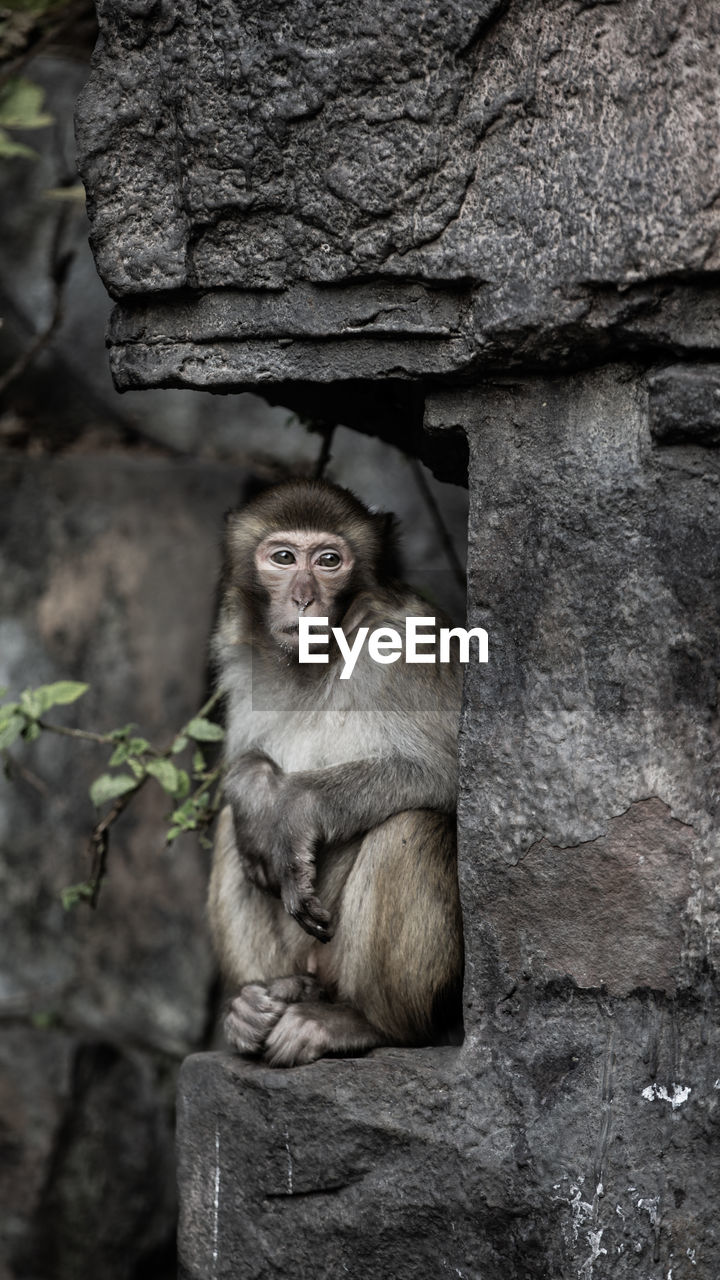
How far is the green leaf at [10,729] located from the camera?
4.04 metres

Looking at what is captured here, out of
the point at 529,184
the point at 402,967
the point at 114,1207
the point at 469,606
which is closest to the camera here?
the point at 529,184

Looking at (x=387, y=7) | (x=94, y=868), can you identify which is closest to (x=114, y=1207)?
(x=94, y=868)

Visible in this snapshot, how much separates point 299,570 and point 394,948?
1065 mm

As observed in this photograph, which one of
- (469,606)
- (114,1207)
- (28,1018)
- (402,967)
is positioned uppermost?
(469,606)

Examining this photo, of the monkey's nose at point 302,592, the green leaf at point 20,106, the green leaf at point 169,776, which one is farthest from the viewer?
the green leaf at point 20,106

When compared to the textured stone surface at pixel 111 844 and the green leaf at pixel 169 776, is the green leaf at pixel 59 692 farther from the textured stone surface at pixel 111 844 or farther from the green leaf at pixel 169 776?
the textured stone surface at pixel 111 844

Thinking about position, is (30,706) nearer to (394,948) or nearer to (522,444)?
(394,948)

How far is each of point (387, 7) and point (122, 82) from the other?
26.0 inches

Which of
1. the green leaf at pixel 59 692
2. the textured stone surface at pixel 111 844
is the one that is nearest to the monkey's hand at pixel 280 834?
the green leaf at pixel 59 692

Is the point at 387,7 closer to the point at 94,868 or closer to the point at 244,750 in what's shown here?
the point at 244,750

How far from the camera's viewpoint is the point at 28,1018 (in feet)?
20.1

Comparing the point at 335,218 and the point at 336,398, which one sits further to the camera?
the point at 336,398

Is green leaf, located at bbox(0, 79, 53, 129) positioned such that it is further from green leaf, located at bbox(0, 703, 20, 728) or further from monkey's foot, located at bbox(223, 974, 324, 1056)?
monkey's foot, located at bbox(223, 974, 324, 1056)

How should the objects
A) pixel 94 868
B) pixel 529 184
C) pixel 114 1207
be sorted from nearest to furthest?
pixel 529 184
pixel 94 868
pixel 114 1207
